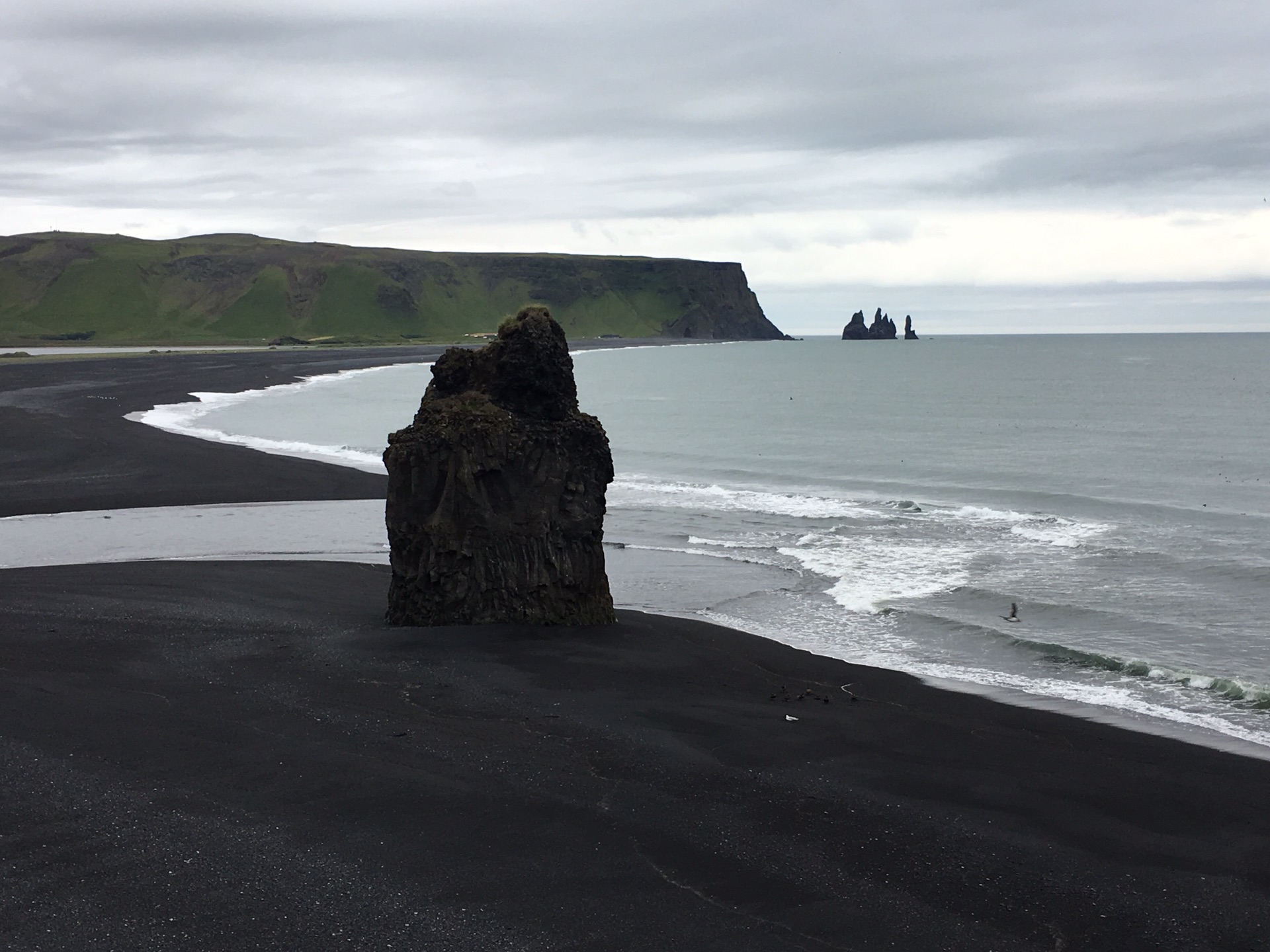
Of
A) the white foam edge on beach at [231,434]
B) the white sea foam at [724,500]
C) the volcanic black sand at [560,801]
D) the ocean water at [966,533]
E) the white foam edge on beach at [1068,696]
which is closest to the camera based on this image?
the volcanic black sand at [560,801]

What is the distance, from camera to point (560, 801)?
9.53 metres

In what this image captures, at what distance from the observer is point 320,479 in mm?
32500

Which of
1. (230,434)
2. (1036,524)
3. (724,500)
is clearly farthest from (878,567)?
(230,434)

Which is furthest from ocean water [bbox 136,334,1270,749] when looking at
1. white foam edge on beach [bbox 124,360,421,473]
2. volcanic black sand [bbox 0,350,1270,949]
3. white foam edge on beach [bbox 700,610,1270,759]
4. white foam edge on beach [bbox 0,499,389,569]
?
white foam edge on beach [bbox 0,499,389,569]

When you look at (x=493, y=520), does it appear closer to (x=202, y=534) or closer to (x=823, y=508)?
(x=202, y=534)

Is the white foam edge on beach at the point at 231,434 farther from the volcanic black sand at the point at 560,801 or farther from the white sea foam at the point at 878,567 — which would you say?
the volcanic black sand at the point at 560,801

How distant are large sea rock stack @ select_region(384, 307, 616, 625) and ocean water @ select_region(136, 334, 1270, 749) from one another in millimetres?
3235

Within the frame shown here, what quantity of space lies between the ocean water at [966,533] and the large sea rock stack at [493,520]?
324cm

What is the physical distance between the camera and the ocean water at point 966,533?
53.2 ft

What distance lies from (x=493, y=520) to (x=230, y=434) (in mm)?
32972

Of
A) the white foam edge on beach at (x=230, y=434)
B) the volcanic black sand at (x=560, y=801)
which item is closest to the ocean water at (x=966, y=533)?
the white foam edge on beach at (x=230, y=434)

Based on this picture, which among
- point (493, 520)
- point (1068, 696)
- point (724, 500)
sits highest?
point (493, 520)

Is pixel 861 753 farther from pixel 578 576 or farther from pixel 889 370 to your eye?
pixel 889 370

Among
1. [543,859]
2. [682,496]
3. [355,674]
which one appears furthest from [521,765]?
[682,496]
